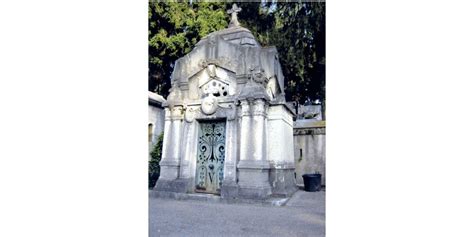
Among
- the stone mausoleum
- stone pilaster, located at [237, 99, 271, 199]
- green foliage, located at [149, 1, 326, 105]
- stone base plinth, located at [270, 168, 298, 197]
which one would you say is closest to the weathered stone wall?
green foliage, located at [149, 1, 326, 105]

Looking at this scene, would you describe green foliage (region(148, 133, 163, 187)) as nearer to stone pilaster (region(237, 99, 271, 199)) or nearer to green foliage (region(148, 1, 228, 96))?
green foliage (region(148, 1, 228, 96))

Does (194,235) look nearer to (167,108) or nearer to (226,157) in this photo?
(226,157)

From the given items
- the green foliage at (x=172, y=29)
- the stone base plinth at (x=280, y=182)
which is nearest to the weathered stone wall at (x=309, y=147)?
the stone base plinth at (x=280, y=182)

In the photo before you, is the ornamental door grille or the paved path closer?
the paved path

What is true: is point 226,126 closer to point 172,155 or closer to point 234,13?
point 172,155

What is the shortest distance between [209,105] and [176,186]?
1.78 meters

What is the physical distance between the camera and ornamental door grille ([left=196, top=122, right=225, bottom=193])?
254 inches

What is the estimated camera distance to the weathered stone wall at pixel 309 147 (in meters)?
8.93

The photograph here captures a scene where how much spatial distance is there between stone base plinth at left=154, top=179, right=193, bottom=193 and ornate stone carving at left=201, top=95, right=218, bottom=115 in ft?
4.80

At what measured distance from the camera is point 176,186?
639cm

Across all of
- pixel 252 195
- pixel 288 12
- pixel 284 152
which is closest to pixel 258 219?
pixel 252 195

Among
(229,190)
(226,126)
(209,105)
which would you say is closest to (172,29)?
(209,105)

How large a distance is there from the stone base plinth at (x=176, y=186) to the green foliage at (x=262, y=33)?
2271 millimetres
